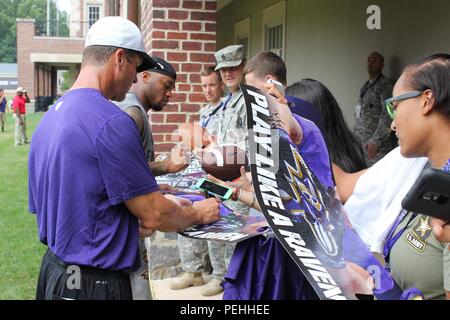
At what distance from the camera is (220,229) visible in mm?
2104

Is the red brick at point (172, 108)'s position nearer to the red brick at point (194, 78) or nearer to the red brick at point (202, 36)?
the red brick at point (194, 78)

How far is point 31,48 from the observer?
43688 mm

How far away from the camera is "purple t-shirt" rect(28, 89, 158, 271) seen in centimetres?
203

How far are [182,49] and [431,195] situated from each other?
4.18 m

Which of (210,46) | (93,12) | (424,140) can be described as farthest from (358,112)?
(93,12)

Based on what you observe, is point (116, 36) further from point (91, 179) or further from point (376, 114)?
point (376, 114)

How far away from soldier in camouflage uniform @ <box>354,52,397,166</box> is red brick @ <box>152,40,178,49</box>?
2.03 m

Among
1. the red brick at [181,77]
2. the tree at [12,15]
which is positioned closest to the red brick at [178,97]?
the red brick at [181,77]

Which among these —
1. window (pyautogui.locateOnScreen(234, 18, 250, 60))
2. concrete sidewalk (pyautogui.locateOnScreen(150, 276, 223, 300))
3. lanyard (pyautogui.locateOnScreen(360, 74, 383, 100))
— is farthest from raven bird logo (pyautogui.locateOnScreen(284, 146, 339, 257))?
window (pyautogui.locateOnScreen(234, 18, 250, 60))

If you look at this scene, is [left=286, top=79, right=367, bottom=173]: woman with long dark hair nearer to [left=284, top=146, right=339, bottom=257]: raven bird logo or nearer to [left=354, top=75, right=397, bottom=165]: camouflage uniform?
[left=284, top=146, right=339, bottom=257]: raven bird logo

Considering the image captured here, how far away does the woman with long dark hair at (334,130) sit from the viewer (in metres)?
2.83

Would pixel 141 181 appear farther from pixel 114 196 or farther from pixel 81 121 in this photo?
pixel 81 121

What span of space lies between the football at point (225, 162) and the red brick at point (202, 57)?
2396 mm
